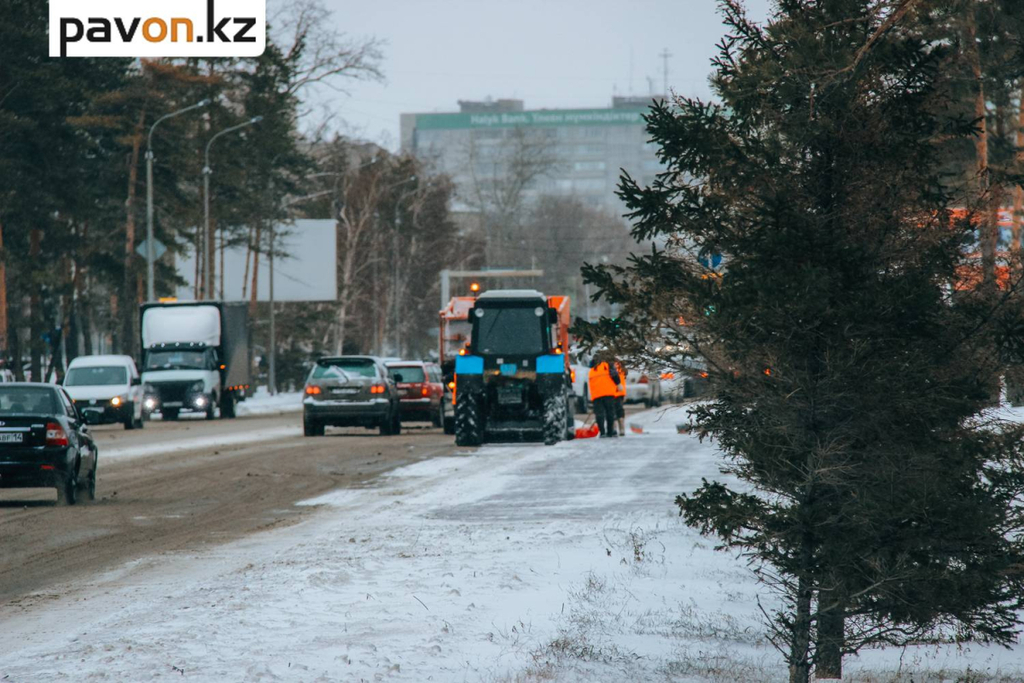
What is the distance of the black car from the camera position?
56.2 feet

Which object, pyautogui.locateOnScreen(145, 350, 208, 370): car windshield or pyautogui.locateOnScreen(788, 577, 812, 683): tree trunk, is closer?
pyautogui.locateOnScreen(788, 577, 812, 683): tree trunk

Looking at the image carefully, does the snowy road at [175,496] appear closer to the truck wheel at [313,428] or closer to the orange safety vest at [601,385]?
the truck wheel at [313,428]

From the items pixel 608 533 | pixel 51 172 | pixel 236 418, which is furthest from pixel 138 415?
pixel 608 533

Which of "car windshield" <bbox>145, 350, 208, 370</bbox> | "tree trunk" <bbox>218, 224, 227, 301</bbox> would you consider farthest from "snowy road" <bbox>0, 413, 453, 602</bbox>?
"tree trunk" <bbox>218, 224, 227, 301</bbox>

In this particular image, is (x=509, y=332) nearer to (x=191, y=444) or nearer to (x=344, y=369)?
(x=344, y=369)

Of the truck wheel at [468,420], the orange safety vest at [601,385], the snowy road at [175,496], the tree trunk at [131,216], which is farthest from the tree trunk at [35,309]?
the truck wheel at [468,420]

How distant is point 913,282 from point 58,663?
16.4 feet

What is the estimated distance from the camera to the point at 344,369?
32.9 metres

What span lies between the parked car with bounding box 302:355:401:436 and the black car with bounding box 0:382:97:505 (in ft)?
47.6

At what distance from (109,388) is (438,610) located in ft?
102

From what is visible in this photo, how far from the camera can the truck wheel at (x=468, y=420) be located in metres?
26.4

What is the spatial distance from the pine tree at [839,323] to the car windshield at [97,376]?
108 feet

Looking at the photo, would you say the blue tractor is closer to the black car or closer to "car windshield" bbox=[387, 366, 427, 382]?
the black car

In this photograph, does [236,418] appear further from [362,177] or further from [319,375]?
[362,177]
